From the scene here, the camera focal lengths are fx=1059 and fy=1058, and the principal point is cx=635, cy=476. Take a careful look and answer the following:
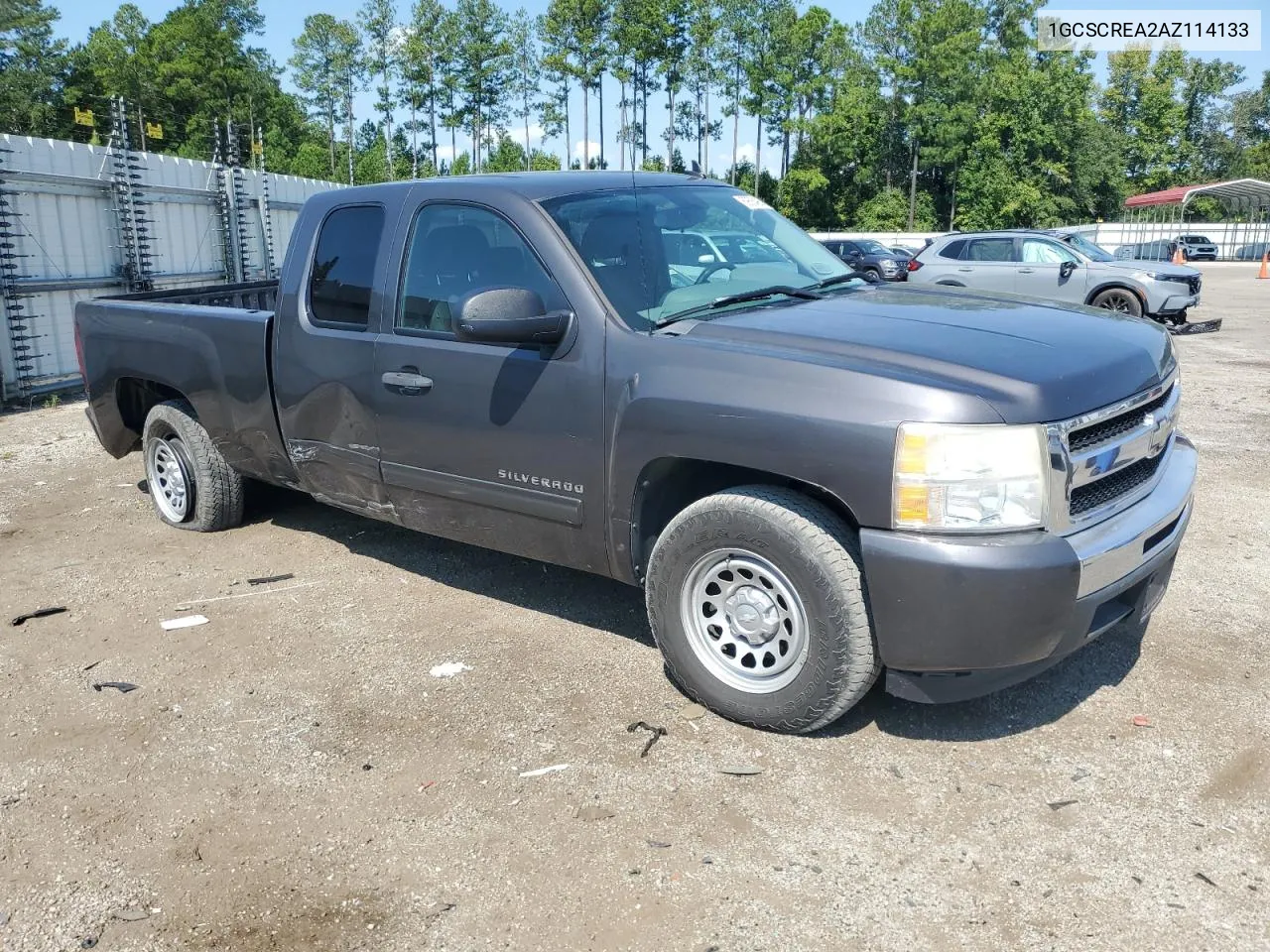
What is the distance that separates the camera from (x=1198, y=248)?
45.5m

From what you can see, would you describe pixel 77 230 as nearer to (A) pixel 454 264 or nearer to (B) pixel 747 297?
(A) pixel 454 264

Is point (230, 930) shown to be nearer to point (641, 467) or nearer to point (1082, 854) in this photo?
point (641, 467)

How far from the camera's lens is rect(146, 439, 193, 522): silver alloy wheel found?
616 cm

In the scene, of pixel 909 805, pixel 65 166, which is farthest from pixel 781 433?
pixel 65 166

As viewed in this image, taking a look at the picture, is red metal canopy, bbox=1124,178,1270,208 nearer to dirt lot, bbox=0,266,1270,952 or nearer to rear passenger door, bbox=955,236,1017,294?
rear passenger door, bbox=955,236,1017,294

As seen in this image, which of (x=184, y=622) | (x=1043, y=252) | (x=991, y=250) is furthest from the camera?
(x=991, y=250)

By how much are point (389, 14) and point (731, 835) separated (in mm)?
88506

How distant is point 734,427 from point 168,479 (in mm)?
4265

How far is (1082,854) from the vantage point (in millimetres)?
2961

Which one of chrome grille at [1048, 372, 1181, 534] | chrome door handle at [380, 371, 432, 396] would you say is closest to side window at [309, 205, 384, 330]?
chrome door handle at [380, 371, 432, 396]

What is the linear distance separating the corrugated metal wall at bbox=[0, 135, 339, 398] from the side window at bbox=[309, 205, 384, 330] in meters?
7.88

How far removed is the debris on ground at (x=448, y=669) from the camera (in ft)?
13.9

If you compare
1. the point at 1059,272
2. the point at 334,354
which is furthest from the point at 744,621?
the point at 1059,272

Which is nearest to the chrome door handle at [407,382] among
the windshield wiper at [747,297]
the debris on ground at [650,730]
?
the windshield wiper at [747,297]
